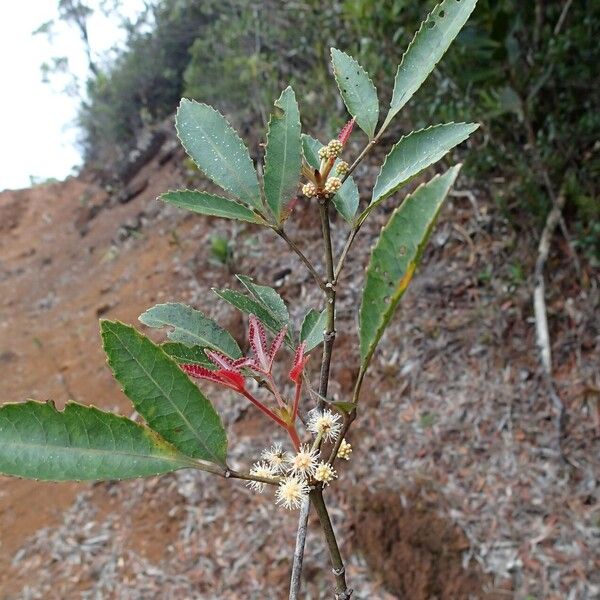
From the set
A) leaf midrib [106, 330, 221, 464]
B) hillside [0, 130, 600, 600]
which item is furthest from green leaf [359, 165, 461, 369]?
hillside [0, 130, 600, 600]

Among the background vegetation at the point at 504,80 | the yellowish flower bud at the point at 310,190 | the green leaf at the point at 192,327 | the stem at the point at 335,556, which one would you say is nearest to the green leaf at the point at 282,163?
the yellowish flower bud at the point at 310,190

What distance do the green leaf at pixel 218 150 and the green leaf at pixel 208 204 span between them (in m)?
0.01

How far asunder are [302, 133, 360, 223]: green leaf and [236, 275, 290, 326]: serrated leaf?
108 millimetres

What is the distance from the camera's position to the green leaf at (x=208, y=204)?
21.5 inches

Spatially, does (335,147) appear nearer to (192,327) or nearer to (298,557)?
(192,327)

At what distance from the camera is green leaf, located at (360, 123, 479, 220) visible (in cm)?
50

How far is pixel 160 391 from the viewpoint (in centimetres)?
45

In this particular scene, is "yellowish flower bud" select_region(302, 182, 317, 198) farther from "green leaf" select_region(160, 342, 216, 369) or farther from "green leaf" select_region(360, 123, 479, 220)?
"green leaf" select_region(160, 342, 216, 369)

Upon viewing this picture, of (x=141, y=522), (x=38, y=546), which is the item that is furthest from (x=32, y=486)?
(x=141, y=522)

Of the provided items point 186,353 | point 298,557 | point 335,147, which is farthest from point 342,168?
point 298,557

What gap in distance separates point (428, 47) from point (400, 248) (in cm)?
27

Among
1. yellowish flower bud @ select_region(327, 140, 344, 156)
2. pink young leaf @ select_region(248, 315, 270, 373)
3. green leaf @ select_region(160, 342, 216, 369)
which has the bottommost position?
pink young leaf @ select_region(248, 315, 270, 373)

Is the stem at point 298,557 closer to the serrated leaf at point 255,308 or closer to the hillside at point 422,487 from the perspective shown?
the serrated leaf at point 255,308

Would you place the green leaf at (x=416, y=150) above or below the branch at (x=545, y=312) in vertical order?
below
